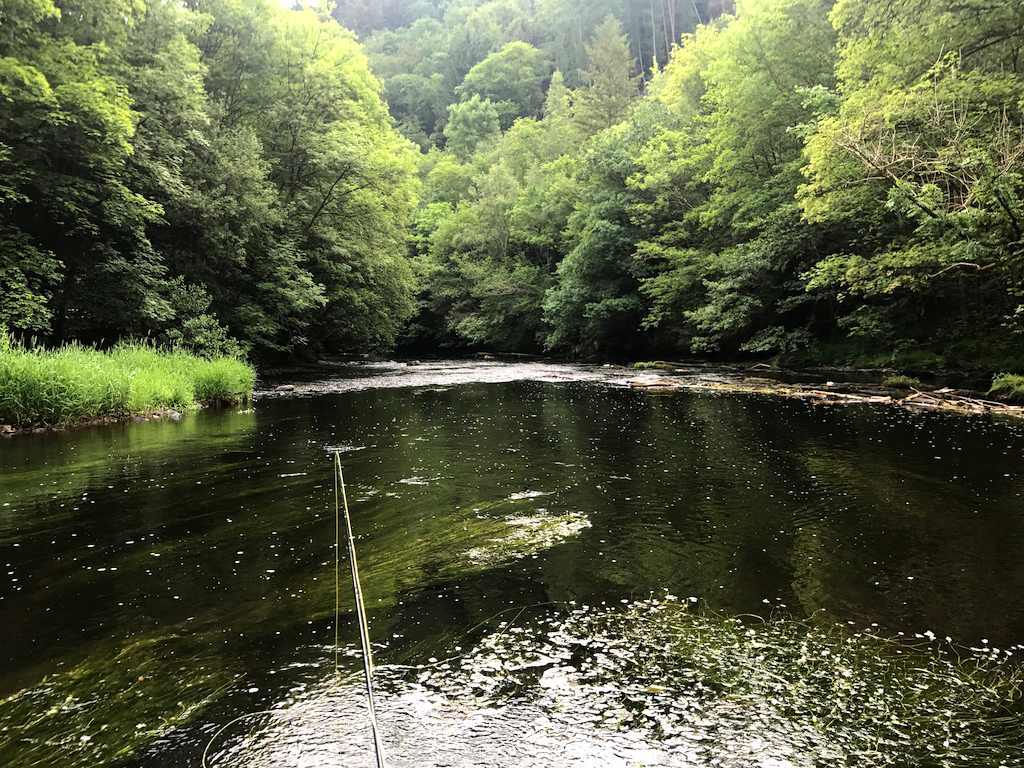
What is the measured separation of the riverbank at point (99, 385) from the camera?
11.4 meters

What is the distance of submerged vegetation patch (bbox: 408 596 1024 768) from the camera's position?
2785 mm

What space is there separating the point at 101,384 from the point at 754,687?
13342mm

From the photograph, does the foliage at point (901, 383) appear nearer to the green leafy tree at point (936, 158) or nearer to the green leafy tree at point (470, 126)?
the green leafy tree at point (936, 158)

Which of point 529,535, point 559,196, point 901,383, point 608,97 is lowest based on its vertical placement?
point 901,383

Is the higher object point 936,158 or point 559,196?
point 559,196

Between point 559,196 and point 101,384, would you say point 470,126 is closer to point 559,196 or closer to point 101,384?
point 559,196

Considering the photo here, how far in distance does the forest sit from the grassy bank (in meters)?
2.61

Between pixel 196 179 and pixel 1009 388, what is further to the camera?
pixel 196 179

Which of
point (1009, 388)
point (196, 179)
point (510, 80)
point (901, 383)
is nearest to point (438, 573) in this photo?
point (1009, 388)

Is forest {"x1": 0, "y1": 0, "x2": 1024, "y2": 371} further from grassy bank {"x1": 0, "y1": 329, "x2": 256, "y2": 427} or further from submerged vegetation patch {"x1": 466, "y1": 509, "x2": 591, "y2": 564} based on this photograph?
submerged vegetation patch {"x1": 466, "y1": 509, "x2": 591, "y2": 564}

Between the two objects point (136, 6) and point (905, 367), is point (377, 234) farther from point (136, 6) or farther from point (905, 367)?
point (905, 367)

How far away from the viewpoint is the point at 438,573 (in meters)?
4.81

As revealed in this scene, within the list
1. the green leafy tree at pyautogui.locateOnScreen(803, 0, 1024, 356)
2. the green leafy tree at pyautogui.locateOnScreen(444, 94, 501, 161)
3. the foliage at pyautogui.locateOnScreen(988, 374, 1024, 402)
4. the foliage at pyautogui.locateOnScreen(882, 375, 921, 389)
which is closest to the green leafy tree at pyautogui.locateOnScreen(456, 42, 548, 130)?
the green leafy tree at pyautogui.locateOnScreen(444, 94, 501, 161)

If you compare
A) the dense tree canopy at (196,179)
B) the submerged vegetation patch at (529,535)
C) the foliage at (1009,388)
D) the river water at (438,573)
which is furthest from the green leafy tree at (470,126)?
the submerged vegetation patch at (529,535)
